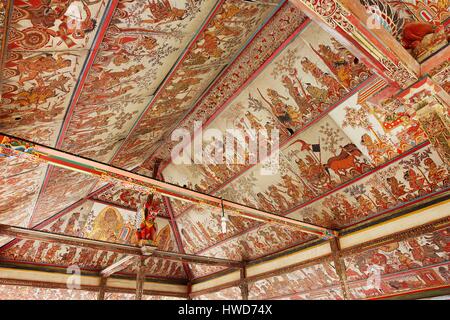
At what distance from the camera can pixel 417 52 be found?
360 centimetres

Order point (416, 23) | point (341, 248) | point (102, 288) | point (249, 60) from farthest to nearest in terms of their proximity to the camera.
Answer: point (102, 288), point (341, 248), point (249, 60), point (416, 23)

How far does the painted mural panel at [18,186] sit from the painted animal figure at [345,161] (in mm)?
5988

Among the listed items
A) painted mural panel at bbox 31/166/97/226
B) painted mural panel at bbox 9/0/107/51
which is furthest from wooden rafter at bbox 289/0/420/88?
painted mural panel at bbox 31/166/97/226

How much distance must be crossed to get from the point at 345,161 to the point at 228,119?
9.43ft

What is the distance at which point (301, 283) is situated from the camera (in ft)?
30.4

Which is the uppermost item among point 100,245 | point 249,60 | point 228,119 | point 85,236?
point 249,60

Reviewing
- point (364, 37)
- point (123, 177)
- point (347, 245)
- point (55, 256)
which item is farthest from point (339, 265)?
point (55, 256)

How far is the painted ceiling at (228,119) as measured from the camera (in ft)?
11.3

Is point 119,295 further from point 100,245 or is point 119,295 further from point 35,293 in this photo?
point 100,245

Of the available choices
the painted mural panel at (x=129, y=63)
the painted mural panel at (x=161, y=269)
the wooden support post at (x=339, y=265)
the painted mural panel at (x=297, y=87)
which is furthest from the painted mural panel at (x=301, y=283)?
the painted mural panel at (x=129, y=63)

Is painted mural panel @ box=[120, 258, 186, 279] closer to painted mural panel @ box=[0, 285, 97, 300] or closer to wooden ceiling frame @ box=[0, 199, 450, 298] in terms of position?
wooden ceiling frame @ box=[0, 199, 450, 298]

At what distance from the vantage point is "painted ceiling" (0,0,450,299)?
135 inches
